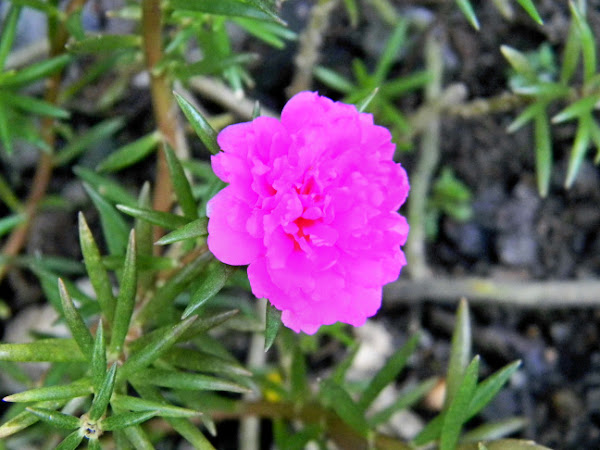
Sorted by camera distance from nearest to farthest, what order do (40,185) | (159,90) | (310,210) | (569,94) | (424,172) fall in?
(310,210)
(159,90)
(569,94)
(40,185)
(424,172)

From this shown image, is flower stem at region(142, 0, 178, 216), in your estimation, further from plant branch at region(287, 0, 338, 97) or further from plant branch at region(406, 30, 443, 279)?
plant branch at region(406, 30, 443, 279)

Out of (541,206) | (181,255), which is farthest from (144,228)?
(541,206)

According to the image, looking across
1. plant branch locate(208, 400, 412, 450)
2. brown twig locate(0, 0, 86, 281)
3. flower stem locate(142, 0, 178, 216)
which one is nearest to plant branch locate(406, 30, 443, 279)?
plant branch locate(208, 400, 412, 450)

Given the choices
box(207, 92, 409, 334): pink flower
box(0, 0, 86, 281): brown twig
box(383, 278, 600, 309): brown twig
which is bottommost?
box(383, 278, 600, 309): brown twig

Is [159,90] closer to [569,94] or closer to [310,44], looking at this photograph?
[310,44]

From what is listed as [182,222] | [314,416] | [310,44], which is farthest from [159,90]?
[314,416]

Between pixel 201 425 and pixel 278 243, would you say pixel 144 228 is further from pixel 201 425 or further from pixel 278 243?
pixel 201 425

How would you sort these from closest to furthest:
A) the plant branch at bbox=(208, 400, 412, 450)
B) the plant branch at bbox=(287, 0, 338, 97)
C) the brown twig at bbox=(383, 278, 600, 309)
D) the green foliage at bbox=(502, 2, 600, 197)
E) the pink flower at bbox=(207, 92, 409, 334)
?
the pink flower at bbox=(207, 92, 409, 334) < the plant branch at bbox=(208, 400, 412, 450) < the green foliage at bbox=(502, 2, 600, 197) < the plant branch at bbox=(287, 0, 338, 97) < the brown twig at bbox=(383, 278, 600, 309)
